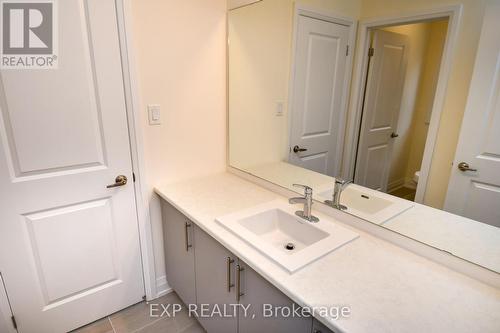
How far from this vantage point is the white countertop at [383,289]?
2.75 feet

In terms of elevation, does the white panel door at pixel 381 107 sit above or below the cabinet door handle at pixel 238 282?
above

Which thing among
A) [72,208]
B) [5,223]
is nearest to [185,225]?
[72,208]

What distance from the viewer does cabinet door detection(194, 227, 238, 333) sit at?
52.0 inches

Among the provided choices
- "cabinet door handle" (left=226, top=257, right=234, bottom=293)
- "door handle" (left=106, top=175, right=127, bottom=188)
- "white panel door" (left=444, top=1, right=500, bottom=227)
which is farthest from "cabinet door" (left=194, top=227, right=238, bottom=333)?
"white panel door" (left=444, top=1, right=500, bottom=227)

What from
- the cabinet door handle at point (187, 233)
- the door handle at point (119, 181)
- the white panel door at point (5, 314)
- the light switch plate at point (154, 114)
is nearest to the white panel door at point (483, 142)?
the cabinet door handle at point (187, 233)

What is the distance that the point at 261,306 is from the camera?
1.15 meters

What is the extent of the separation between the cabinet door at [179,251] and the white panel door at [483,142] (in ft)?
4.20

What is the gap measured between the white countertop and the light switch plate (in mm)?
826

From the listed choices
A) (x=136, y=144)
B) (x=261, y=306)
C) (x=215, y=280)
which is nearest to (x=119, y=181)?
(x=136, y=144)

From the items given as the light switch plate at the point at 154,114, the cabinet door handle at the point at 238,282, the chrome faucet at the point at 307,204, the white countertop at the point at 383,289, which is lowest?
the cabinet door handle at the point at 238,282

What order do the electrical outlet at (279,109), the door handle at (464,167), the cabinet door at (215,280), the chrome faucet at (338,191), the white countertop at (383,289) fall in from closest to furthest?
the white countertop at (383,289), the door handle at (464,167), the cabinet door at (215,280), the chrome faucet at (338,191), the electrical outlet at (279,109)

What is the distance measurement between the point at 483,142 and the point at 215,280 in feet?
4.28

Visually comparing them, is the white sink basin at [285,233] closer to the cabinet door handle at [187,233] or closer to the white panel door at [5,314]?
the cabinet door handle at [187,233]

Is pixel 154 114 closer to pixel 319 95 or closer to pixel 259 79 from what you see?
pixel 259 79
